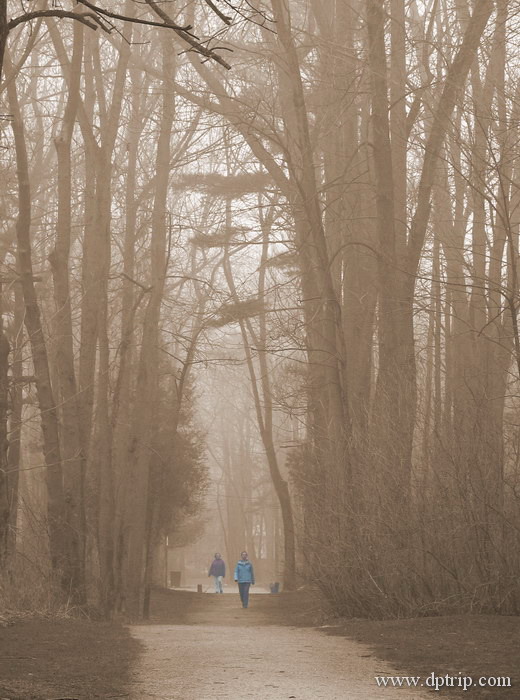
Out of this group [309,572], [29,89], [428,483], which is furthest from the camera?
[29,89]

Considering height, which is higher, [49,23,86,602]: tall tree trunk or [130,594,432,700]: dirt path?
[49,23,86,602]: tall tree trunk

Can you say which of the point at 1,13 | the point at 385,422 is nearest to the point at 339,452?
the point at 385,422

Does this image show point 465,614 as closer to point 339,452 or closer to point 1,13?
point 339,452

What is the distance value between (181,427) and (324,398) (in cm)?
1261

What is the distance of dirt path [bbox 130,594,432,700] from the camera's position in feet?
22.5

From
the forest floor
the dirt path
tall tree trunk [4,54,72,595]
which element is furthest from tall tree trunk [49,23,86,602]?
the dirt path

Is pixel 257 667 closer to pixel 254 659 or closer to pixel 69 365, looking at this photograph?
pixel 254 659

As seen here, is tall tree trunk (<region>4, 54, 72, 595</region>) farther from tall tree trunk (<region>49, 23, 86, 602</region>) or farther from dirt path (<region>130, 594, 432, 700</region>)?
dirt path (<region>130, 594, 432, 700</region>)

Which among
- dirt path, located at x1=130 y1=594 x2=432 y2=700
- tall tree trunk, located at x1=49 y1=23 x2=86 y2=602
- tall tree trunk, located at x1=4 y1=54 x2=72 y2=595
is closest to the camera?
dirt path, located at x1=130 y1=594 x2=432 y2=700

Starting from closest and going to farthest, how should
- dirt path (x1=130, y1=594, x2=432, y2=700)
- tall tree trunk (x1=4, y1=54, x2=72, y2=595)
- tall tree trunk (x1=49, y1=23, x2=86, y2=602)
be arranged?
dirt path (x1=130, y1=594, x2=432, y2=700)
tall tree trunk (x1=4, y1=54, x2=72, y2=595)
tall tree trunk (x1=49, y1=23, x2=86, y2=602)

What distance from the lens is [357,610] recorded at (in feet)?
44.1

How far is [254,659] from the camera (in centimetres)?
892

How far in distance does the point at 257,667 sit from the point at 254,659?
0.61 meters

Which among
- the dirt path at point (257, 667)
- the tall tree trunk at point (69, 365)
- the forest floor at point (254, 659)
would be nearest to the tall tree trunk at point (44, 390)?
the tall tree trunk at point (69, 365)
